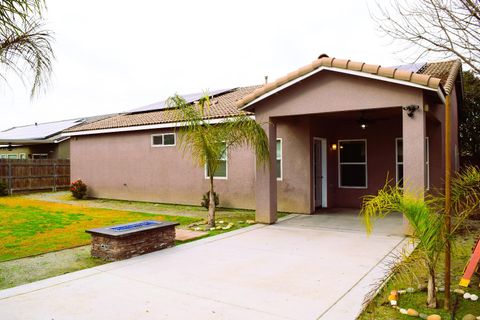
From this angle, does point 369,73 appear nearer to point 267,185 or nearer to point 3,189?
point 267,185

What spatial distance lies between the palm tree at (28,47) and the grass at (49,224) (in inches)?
162

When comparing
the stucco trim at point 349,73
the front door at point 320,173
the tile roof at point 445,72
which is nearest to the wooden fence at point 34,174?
the stucco trim at point 349,73

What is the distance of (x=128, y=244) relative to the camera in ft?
21.5

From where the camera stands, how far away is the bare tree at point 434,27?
546 centimetres

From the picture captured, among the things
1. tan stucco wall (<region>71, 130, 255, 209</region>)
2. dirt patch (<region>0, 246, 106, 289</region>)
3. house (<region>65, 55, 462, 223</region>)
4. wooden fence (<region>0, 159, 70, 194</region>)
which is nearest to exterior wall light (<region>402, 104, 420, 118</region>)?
house (<region>65, 55, 462, 223</region>)

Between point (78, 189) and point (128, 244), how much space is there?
12.0 m

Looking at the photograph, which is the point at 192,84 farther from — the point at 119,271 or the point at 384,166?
the point at 119,271

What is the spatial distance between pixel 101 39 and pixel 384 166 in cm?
1164

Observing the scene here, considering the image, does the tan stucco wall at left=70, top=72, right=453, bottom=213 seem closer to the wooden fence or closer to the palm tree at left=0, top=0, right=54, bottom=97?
the wooden fence

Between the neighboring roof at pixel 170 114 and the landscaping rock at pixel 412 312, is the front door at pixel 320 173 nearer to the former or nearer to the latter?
the neighboring roof at pixel 170 114

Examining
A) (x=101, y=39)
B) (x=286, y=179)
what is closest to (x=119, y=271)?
(x=286, y=179)

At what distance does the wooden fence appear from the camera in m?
19.7

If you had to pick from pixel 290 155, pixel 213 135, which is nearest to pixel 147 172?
pixel 290 155

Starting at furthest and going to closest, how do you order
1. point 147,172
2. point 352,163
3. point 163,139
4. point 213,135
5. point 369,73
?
1. point 147,172
2. point 163,139
3. point 352,163
4. point 213,135
5. point 369,73
